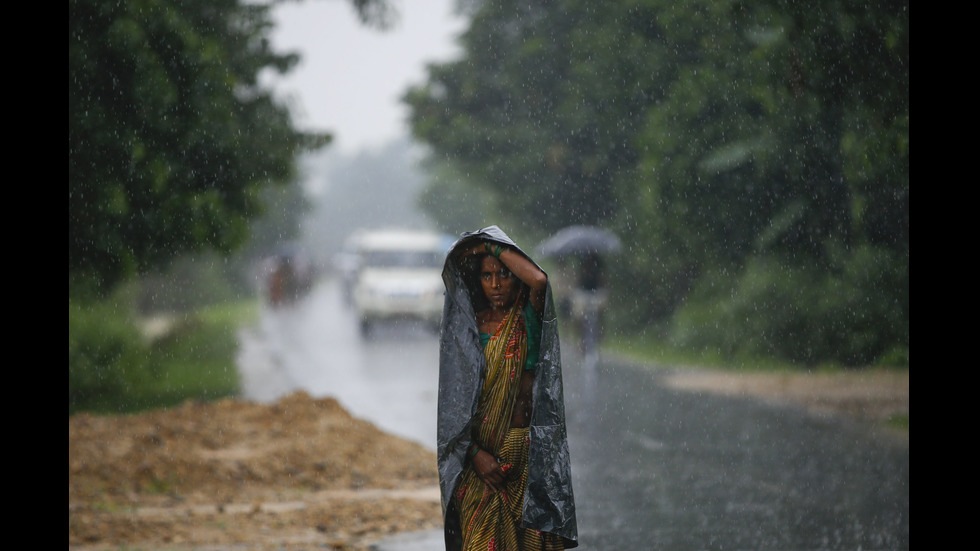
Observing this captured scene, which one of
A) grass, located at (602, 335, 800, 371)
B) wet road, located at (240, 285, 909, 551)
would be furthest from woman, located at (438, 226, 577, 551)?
grass, located at (602, 335, 800, 371)

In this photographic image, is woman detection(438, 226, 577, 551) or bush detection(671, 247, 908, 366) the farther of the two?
bush detection(671, 247, 908, 366)

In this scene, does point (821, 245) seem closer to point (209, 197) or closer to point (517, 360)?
point (209, 197)

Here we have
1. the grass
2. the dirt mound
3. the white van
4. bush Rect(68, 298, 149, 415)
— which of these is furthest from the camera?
the white van

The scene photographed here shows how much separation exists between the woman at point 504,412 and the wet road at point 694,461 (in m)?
2.52

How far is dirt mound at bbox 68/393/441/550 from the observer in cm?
723

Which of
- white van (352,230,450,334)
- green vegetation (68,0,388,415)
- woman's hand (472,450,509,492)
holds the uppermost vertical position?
white van (352,230,450,334)

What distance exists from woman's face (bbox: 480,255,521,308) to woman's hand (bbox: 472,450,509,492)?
61 centimetres

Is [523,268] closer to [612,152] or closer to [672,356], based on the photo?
[672,356]

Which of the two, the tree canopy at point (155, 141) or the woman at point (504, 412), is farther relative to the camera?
the tree canopy at point (155, 141)

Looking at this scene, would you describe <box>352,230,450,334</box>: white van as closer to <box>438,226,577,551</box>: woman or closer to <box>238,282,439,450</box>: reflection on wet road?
<box>238,282,439,450</box>: reflection on wet road

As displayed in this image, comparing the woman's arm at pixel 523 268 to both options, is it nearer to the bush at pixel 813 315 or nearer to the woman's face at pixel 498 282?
the woman's face at pixel 498 282

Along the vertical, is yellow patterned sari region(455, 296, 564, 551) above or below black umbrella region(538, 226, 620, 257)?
below

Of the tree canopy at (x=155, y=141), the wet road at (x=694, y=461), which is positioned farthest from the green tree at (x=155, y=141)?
the wet road at (x=694, y=461)

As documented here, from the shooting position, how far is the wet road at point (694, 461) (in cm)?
724
